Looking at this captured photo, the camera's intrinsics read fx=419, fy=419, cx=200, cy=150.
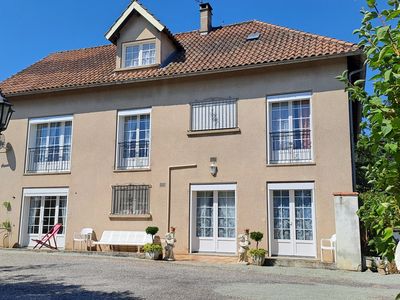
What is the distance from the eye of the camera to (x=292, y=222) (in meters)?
14.2

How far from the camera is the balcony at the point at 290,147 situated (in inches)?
570

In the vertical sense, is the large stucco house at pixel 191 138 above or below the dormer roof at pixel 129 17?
below

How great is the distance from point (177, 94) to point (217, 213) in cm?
487

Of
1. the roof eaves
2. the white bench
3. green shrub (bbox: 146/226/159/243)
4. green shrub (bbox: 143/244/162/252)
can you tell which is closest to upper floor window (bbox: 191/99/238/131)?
the roof eaves

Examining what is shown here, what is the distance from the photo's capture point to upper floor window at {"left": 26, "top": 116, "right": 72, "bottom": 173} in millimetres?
17864

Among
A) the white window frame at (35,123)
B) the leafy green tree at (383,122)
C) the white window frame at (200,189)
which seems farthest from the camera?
the white window frame at (35,123)

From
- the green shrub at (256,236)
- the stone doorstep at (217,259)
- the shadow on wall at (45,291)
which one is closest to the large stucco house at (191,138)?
the stone doorstep at (217,259)

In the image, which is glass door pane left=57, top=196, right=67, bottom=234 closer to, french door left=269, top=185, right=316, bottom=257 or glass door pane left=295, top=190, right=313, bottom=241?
french door left=269, top=185, right=316, bottom=257

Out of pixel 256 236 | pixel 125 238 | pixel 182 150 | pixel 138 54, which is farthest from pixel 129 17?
pixel 256 236

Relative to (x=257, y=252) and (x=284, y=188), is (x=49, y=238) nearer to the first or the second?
(x=257, y=252)

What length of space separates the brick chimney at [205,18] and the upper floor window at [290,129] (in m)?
6.27

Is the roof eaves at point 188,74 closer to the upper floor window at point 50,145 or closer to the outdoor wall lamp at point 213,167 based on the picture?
the upper floor window at point 50,145

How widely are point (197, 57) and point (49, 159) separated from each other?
303 inches

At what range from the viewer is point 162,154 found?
16.1m
